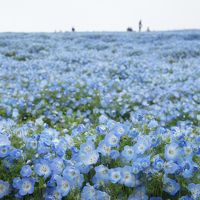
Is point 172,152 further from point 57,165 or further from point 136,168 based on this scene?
point 57,165

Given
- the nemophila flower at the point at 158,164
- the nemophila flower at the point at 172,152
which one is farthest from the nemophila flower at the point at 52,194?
the nemophila flower at the point at 172,152

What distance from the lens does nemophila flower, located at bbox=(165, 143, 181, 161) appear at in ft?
10.4

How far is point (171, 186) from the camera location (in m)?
3.02

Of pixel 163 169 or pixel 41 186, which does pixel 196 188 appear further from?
pixel 41 186

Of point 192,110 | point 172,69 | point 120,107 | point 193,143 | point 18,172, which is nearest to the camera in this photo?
point 18,172

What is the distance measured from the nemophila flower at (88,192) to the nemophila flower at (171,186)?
41 centimetres

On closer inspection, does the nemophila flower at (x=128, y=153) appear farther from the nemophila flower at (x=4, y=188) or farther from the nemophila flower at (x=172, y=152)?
the nemophila flower at (x=4, y=188)

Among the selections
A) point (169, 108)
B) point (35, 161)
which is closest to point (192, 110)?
point (169, 108)

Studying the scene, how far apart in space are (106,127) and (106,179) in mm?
723

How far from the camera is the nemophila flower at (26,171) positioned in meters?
3.20

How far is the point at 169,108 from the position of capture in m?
8.27

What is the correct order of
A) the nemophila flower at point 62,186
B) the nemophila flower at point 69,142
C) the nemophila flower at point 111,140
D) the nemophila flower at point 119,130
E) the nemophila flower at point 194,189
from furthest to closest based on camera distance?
the nemophila flower at point 69,142
the nemophila flower at point 119,130
the nemophila flower at point 111,140
the nemophila flower at point 62,186
the nemophila flower at point 194,189

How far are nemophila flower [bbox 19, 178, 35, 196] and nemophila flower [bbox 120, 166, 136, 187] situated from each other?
560 mm

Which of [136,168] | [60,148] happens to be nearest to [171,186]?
[136,168]
